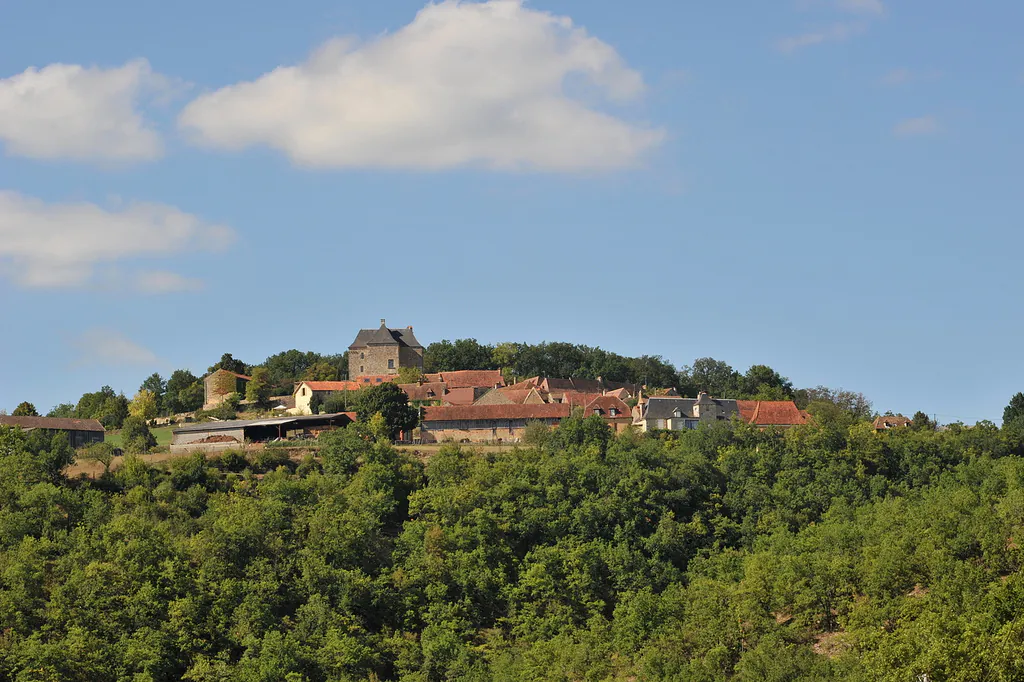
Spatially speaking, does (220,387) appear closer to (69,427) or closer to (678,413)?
(69,427)

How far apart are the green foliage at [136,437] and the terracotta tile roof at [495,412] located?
60.2 ft

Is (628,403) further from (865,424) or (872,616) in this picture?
(872,616)

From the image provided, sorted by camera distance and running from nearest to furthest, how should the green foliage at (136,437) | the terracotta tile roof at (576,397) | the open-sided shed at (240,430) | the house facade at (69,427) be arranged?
1. the open-sided shed at (240,430)
2. the house facade at (69,427)
3. the green foliage at (136,437)
4. the terracotta tile roof at (576,397)

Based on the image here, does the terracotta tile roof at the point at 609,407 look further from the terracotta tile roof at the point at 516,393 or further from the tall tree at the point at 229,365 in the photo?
the tall tree at the point at 229,365

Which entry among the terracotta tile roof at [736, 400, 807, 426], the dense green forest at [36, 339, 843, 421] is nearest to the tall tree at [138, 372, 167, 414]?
the dense green forest at [36, 339, 843, 421]

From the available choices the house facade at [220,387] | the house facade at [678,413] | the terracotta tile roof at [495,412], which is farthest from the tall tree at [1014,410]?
the house facade at [220,387]

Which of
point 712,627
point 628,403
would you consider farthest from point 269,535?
point 628,403

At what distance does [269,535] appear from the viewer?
3036 inches

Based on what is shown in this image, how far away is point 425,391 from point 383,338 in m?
15.0

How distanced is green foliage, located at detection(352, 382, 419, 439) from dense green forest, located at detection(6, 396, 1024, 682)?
9.50 ft

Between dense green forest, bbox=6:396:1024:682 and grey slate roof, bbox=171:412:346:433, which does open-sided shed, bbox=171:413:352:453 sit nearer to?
grey slate roof, bbox=171:412:346:433

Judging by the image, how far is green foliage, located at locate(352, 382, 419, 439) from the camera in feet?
322

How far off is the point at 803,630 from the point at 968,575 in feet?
25.1

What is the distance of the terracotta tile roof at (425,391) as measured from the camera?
112375 millimetres
